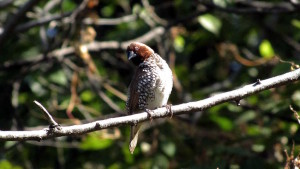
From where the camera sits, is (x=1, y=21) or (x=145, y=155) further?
(x=1, y=21)

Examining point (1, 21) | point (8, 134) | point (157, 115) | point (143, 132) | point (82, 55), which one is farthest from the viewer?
point (1, 21)

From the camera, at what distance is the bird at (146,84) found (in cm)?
461

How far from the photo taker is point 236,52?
6.35m

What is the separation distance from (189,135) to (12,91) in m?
1.90

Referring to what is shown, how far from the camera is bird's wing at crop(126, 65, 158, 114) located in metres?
4.65

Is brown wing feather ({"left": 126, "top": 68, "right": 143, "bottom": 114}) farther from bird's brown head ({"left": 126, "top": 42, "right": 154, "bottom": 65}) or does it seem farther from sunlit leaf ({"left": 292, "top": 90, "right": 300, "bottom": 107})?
sunlit leaf ({"left": 292, "top": 90, "right": 300, "bottom": 107})

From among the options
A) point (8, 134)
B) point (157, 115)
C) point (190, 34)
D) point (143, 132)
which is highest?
point (8, 134)

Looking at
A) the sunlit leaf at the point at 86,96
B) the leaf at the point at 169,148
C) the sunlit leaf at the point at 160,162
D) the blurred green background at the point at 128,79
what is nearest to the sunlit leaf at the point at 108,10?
the blurred green background at the point at 128,79

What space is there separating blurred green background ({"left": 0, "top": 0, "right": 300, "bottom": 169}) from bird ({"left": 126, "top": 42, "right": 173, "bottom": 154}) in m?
0.69

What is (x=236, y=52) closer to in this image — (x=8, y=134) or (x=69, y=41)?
(x=69, y=41)

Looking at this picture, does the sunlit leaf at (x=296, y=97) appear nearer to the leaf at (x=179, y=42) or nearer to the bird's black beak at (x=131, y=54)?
the bird's black beak at (x=131, y=54)

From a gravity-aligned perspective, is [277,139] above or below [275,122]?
above

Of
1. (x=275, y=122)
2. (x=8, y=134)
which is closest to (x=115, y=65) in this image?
(x=275, y=122)

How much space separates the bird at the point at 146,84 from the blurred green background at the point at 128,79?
0.69 meters
